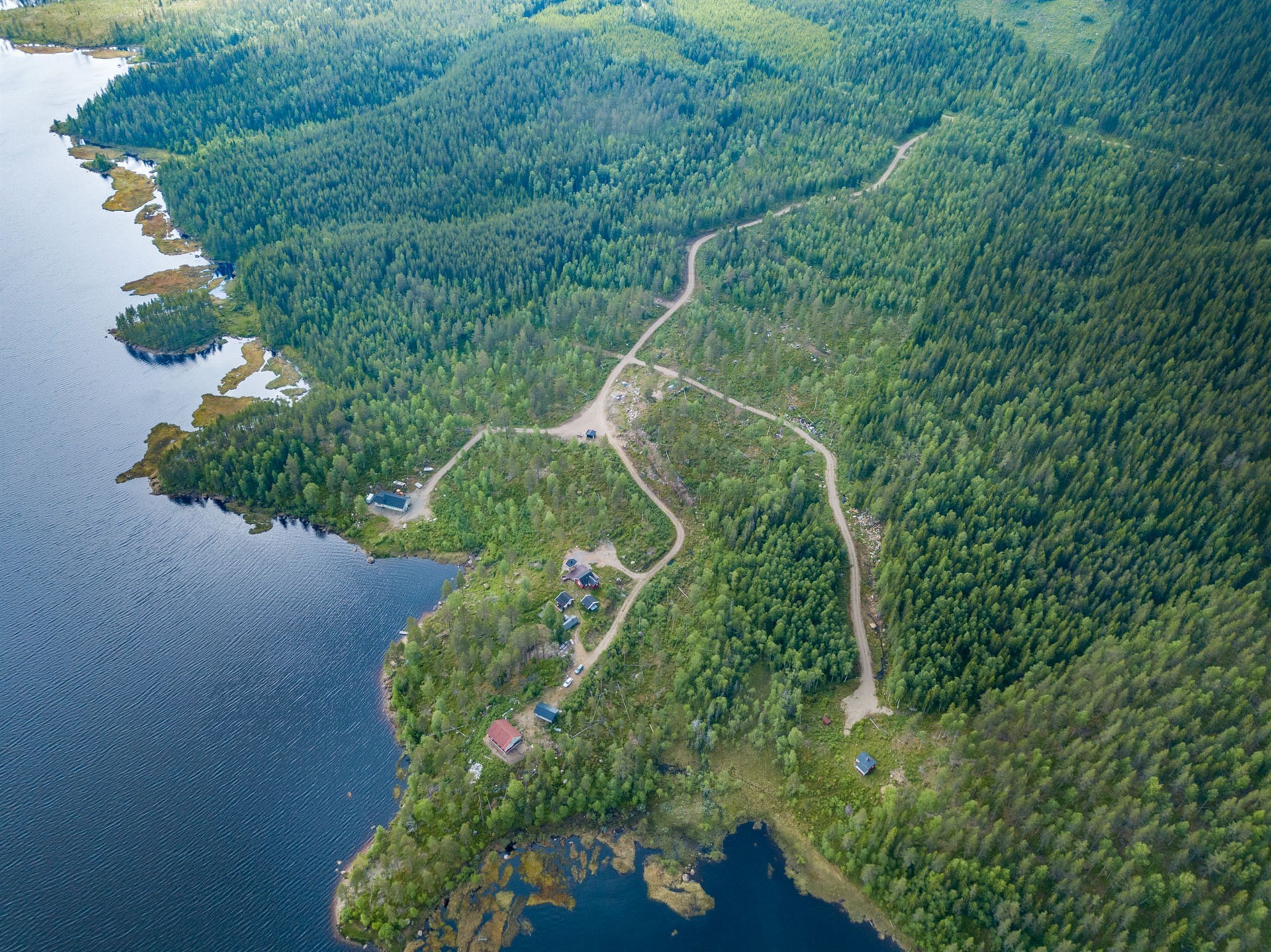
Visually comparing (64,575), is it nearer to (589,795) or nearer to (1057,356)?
(589,795)

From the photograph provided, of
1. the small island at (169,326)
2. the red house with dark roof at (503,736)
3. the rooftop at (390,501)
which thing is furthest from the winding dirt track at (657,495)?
the small island at (169,326)

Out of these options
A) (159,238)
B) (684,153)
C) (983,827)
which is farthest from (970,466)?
(159,238)

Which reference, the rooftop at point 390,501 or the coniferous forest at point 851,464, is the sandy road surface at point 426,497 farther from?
the coniferous forest at point 851,464

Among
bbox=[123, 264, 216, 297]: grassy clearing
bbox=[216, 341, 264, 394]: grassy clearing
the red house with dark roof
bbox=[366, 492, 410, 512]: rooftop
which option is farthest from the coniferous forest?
bbox=[123, 264, 216, 297]: grassy clearing

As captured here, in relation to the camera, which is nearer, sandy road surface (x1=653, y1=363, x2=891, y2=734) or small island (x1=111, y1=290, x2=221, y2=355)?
sandy road surface (x1=653, y1=363, x2=891, y2=734)

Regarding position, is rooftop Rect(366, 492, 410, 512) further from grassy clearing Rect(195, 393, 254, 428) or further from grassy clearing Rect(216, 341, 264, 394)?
grassy clearing Rect(216, 341, 264, 394)
